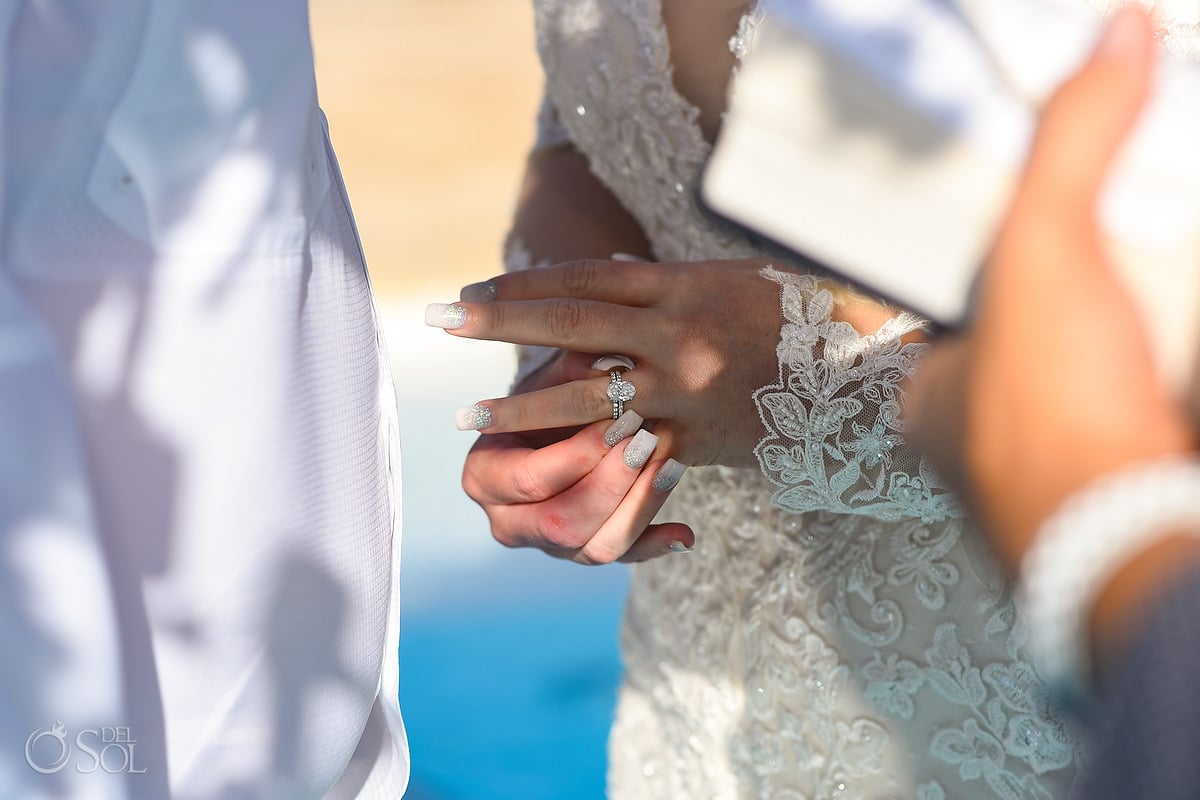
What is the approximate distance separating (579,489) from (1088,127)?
0.57m

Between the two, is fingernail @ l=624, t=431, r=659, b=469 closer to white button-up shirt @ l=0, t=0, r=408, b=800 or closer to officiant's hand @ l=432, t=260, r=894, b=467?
officiant's hand @ l=432, t=260, r=894, b=467

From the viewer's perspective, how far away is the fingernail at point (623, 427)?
842mm

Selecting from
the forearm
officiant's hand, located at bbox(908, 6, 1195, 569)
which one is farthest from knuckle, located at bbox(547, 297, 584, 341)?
officiant's hand, located at bbox(908, 6, 1195, 569)

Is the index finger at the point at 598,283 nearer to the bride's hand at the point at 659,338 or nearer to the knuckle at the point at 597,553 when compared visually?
the bride's hand at the point at 659,338

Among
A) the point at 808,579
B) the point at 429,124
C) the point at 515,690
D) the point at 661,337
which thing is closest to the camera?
the point at 661,337

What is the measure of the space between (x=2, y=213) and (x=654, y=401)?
1.54ft

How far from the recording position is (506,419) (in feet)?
2.84

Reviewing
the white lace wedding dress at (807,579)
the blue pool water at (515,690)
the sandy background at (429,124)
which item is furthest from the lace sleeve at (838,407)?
the sandy background at (429,124)

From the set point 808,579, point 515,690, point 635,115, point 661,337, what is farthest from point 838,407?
point 515,690

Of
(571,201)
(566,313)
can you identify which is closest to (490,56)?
(571,201)

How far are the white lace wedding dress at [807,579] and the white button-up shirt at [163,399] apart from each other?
0.38 m

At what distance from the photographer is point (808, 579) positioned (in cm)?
101

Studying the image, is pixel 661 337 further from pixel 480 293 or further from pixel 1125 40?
pixel 1125 40

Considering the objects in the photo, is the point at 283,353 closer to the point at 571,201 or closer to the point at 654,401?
the point at 654,401
